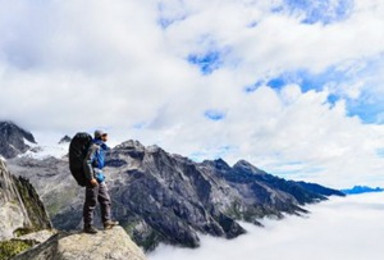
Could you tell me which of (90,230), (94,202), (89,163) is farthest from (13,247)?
(89,163)

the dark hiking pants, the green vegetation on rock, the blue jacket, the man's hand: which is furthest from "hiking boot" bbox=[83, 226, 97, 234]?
the green vegetation on rock

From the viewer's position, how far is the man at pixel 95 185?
2225cm

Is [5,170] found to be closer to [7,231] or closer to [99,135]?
[7,231]

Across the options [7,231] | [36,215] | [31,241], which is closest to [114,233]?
[31,241]

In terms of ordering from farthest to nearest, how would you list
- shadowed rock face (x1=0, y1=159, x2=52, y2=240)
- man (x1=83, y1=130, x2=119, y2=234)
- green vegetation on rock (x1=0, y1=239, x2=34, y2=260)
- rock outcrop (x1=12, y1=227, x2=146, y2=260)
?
shadowed rock face (x1=0, y1=159, x2=52, y2=240), green vegetation on rock (x1=0, y1=239, x2=34, y2=260), man (x1=83, y1=130, x2=119, y2=234), rock outcrop (x1=12, y1=227, x2=146, y2=260)

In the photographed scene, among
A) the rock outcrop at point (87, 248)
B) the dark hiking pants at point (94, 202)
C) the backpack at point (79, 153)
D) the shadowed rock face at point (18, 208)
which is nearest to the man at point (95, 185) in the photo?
the dark hiking pants at point (94, 202)

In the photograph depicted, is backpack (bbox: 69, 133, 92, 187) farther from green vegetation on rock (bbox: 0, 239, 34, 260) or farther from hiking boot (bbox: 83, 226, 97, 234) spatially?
green vegetation on rock (bbox: 0, 239, 34, 260)

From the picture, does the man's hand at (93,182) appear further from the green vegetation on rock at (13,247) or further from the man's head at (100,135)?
the green vegetation on rock at (13,247)

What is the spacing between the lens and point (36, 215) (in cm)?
15525

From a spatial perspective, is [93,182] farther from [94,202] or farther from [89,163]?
[94,202]

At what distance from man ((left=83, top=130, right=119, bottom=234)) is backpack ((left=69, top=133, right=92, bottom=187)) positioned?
0.35 meters

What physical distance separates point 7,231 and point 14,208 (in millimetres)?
7611

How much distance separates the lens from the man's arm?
72.3 ft

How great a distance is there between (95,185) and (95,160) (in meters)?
1.22
